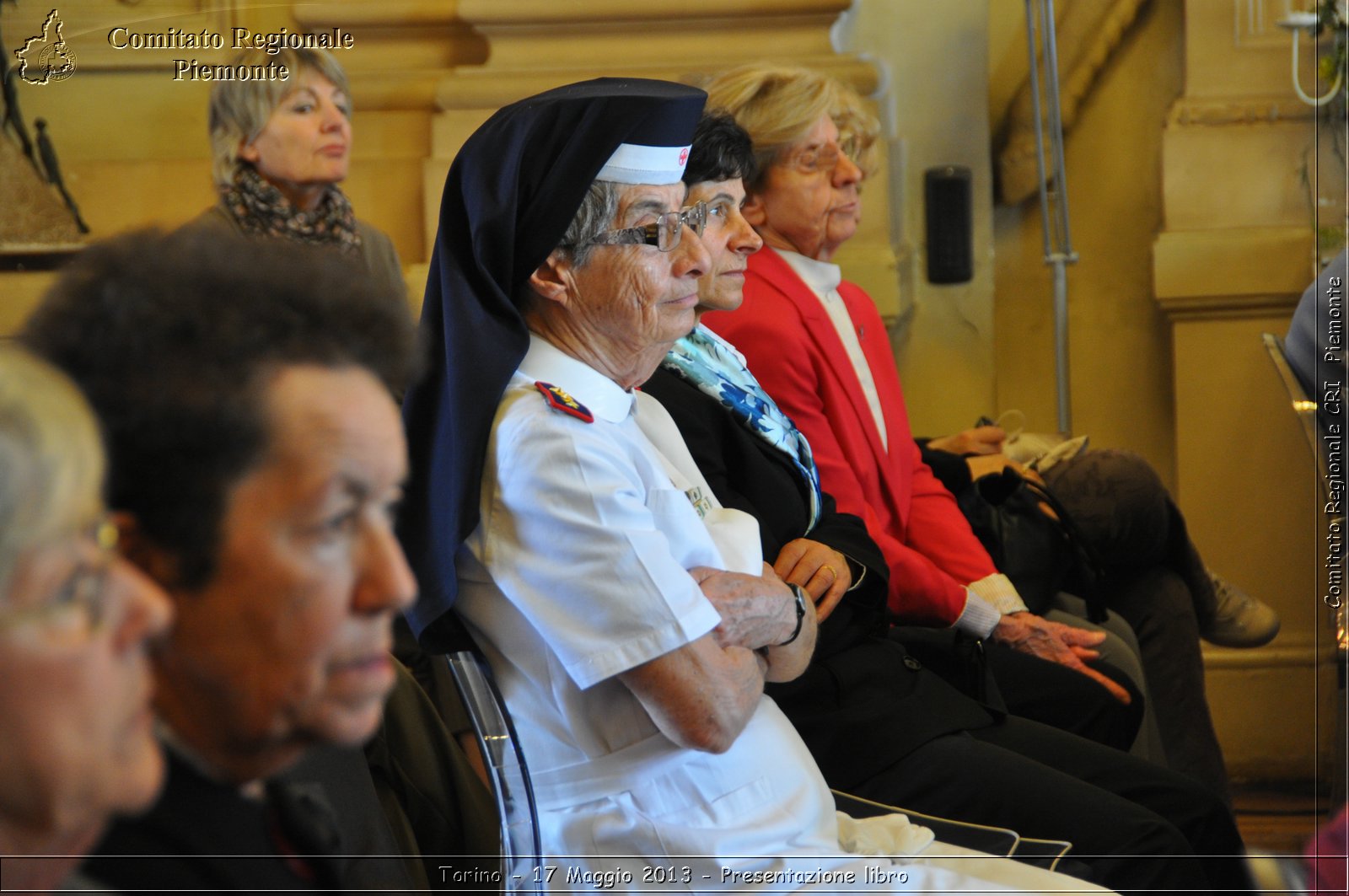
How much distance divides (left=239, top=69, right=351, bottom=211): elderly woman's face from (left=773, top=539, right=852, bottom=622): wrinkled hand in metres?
1.67

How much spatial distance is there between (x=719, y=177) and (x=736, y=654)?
3.00ft

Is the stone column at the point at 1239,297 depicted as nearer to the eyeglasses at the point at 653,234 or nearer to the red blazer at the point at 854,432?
the red blazer at the point at 854,432

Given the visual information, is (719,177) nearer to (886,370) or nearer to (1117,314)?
(886,370)

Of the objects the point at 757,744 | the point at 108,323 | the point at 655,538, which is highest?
the point at 108,323

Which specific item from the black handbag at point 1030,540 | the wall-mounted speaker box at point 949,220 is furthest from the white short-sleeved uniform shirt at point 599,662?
the wall-mounted speaker box at point 949,220

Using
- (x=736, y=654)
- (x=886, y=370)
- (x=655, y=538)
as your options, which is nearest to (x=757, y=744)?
(x=736, y=654)

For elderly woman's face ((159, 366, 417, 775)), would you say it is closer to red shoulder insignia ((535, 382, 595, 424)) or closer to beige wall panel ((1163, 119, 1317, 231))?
red shoulder insignia ((535, 382, 595, 424))

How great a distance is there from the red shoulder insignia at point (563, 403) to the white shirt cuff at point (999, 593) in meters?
1.38

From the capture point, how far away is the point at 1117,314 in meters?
4.43

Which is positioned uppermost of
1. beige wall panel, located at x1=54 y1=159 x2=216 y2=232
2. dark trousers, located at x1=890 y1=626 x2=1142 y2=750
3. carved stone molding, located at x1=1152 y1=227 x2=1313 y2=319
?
beige wall panel, located at x1=54 y1=159 x2=216 y2=232

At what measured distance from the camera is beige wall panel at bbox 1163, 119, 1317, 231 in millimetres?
4023

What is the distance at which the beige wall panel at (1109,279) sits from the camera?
4336 millimetres

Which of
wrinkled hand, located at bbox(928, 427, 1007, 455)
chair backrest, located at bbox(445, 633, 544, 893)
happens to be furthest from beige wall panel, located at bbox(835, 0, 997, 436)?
chair backrest, located at bbox(445, 633, 544, 893)

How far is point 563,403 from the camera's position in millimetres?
1664
